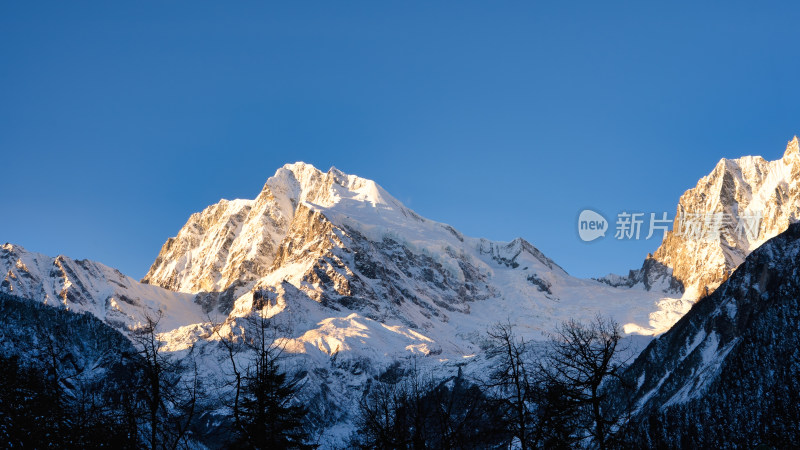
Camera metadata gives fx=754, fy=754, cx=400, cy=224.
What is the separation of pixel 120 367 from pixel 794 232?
8978cm

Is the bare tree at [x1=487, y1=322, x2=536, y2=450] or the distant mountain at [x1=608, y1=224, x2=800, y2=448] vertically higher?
the distant mountain at [x1=608, y1=224, x2=800, y2=448]

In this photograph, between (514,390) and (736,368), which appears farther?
(736,368)

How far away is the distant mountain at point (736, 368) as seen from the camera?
8325 centimetres

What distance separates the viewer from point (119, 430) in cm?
2598

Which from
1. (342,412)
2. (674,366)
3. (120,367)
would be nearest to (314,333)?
(342,412)

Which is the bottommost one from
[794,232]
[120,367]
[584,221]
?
[120,367]

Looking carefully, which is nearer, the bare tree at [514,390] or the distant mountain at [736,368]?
the bare tree at [514,390]

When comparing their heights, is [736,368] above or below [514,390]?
above

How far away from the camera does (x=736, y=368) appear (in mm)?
91688

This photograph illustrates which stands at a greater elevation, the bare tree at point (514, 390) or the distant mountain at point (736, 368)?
the distant mountain at point (736, 368)

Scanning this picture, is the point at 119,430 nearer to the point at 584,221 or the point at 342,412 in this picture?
the point at 342,412

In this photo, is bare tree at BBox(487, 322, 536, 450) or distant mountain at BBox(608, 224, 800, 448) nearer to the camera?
bare tree at BBox(487, 322, 536, 450)

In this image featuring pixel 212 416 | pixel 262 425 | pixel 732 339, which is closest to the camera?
pixel 262 425

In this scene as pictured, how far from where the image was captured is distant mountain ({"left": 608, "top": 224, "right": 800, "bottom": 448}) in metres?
83.2
